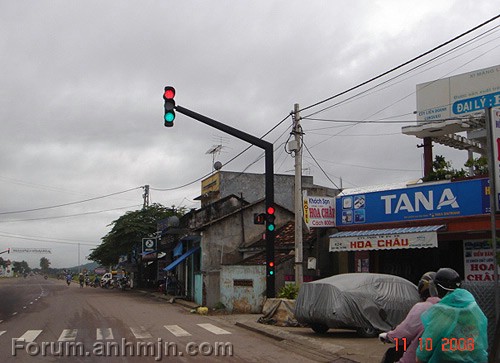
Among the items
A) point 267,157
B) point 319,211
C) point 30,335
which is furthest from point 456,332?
point 319,211

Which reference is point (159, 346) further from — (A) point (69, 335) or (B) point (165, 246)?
(B) point (165, 246)

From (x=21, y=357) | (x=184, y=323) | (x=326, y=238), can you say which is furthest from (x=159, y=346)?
(x=326, y=238)

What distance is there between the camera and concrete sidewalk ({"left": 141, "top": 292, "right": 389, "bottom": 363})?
11203mm

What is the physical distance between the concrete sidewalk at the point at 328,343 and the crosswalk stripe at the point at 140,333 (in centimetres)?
320

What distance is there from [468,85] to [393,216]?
10.9 m

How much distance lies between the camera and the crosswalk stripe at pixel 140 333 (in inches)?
580

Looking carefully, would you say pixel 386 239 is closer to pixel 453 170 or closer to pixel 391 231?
pixel 391 231

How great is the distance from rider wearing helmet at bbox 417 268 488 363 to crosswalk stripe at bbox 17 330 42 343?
1247 centimetres

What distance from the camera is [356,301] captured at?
44.8ft

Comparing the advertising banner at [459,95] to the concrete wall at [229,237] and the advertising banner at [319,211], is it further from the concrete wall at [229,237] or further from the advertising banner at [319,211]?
the concrete wall at [229,237]

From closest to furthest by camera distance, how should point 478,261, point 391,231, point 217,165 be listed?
point 478,261 < point 391,231 < point 217,165

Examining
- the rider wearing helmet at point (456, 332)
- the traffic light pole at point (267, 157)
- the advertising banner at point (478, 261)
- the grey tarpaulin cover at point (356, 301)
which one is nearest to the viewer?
the rider wearing helmet at point (456, 332)

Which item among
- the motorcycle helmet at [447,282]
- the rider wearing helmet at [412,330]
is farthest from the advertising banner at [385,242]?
the motorcycle helmet at [447,282]

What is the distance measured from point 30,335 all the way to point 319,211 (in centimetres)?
1076
